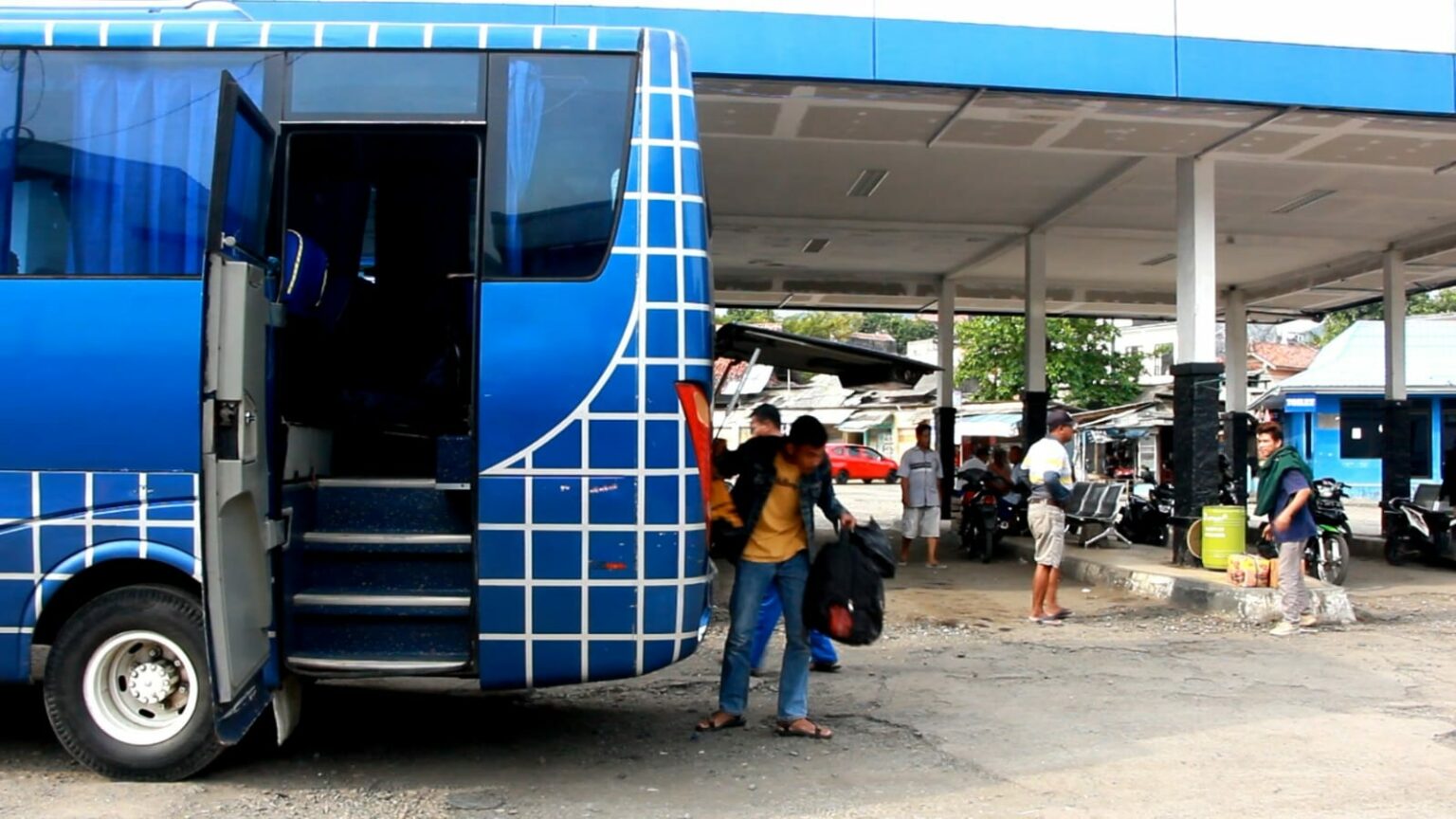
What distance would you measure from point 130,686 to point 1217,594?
8.49 meters

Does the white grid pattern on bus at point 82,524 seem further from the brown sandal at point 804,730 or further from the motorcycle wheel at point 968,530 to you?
the motorcycle wheel at point 968,530

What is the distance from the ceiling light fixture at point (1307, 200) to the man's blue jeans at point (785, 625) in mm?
10926

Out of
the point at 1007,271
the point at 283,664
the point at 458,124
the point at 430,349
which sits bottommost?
the point at 283,664

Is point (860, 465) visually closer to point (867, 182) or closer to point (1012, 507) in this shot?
point (1012, 507)

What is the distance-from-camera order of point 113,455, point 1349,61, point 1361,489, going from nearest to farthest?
point 113,455, point 1349,61, point 1361,489

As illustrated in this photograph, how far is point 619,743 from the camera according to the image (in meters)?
6.18

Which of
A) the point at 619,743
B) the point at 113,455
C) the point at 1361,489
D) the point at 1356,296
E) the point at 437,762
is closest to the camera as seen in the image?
the point at 113,455

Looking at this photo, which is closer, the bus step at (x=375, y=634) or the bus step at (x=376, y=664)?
the bus step at (x=376, y=664)

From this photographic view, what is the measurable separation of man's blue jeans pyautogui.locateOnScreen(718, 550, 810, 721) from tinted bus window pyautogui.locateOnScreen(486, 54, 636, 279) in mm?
1961

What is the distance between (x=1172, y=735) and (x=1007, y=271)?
49.7ft

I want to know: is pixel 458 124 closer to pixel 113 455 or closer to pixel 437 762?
pixel 113 455

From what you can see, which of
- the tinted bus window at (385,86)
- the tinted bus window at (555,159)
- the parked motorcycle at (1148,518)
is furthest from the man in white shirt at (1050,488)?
the parked motorcycle at (1148,518)

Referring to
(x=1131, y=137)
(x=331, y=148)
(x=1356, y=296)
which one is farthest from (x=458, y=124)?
(x=1356, y=296)

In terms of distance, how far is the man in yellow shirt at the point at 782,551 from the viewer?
6188 millimetres
